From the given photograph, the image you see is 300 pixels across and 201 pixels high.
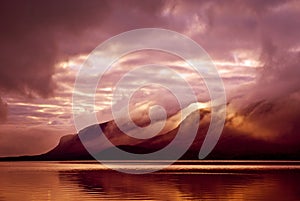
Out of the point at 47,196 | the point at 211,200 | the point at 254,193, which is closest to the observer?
the point at 211,200

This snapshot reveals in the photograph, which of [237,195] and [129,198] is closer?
[129,198]

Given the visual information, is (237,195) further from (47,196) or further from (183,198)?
(47,196)

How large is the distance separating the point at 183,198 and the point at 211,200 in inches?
71.9

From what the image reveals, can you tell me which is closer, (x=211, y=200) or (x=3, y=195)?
(x=211, y=200)

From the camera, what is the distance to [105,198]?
30562 mm

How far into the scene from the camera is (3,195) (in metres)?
31.6

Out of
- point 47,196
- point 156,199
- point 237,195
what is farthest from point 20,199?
point 237,195

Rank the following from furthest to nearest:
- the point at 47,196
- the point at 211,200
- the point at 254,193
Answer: the point at 254,193 < the point at 47,196 < the point at 211,200

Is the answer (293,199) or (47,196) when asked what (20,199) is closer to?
(47,196)

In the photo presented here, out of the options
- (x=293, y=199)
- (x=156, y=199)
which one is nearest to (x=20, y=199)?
(x=156, y=199)

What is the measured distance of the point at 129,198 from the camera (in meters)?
30.4

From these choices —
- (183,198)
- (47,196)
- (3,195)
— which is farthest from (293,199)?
(3,195)

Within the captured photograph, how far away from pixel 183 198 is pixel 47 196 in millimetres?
8871

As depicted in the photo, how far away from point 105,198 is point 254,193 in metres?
10.6
